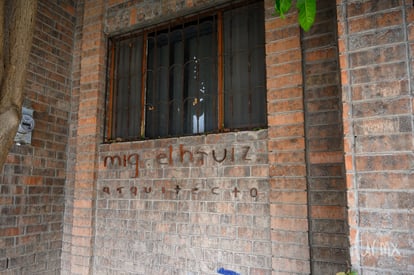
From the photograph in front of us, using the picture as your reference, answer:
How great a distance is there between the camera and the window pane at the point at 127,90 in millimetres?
3393

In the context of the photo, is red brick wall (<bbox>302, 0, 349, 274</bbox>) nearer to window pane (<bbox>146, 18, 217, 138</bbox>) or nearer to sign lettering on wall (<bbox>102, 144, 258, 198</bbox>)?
sign lettering on wall (<bbox>102, 144, 258, 198</bbox>)

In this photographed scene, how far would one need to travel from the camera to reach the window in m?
2.82

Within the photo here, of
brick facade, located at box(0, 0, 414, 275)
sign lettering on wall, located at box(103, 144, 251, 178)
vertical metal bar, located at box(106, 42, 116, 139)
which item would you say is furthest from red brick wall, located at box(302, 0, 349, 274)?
vertical metal bar, located at box(106, 42, 116, 139)

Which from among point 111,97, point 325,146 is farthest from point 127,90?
point 325,146

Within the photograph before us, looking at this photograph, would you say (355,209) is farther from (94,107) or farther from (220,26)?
(94,107)

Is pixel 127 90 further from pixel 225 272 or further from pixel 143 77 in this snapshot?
pixel 225 272

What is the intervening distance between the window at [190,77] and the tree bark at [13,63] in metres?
1.63

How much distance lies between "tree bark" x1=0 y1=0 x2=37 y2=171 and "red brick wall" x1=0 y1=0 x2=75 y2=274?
1763 mm

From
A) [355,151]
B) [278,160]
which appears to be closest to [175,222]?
[278,160]

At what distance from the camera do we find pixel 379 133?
1643 millimetres

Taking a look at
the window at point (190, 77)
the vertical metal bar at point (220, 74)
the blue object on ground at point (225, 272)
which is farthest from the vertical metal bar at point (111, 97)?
the blue object on ground at point (225, 272)

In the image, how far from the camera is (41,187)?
10.7 ft

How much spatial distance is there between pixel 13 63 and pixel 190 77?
1774 millimetres

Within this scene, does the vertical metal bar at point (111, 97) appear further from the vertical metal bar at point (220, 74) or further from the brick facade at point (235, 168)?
the vertical metal bar at point (220, 74)
